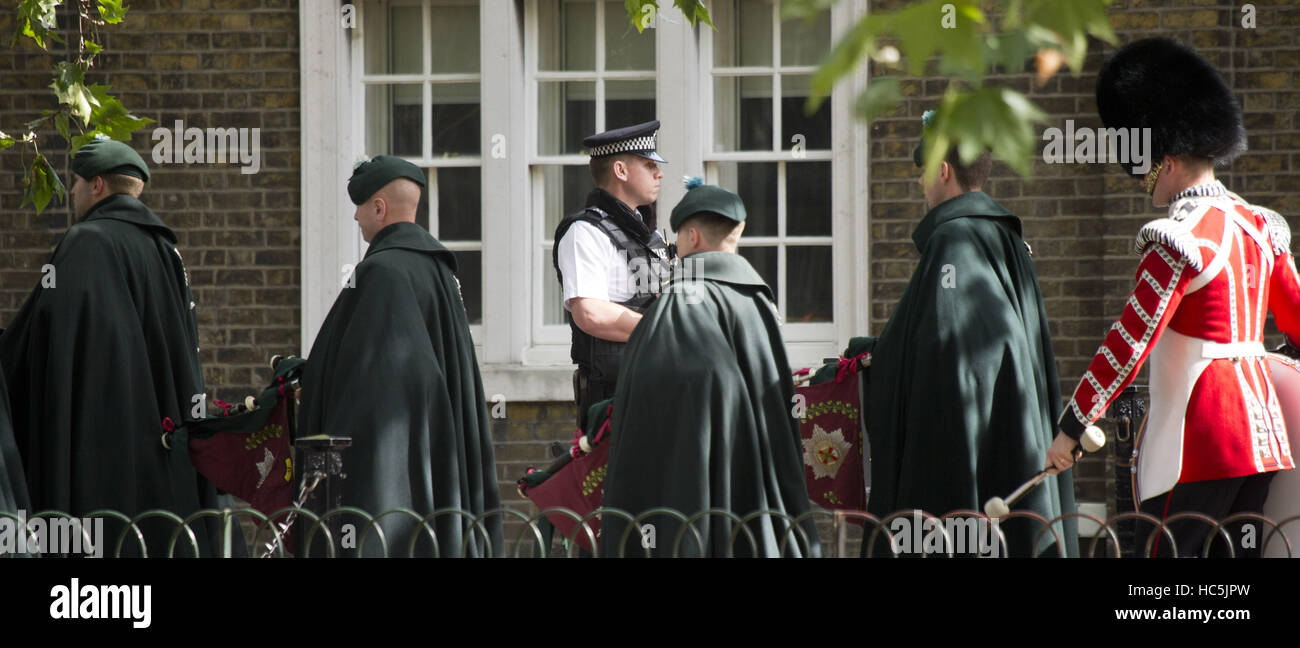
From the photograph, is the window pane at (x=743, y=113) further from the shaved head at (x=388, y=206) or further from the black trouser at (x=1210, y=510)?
the black trouser at (x=1210, y=510)

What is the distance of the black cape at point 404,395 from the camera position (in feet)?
16.9

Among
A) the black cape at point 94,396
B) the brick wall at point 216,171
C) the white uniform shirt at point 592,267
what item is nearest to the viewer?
the white uniform shirt at point 592,267

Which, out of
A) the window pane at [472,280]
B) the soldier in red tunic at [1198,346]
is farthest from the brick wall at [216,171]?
the soldier in red tunic at [1198,346]

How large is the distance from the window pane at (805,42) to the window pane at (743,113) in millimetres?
180

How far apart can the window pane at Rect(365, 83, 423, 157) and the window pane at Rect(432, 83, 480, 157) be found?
10cm

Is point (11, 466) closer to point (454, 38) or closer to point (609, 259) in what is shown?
point (609, 259)

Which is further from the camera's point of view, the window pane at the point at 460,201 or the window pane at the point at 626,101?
the window pane at the point at 460,201

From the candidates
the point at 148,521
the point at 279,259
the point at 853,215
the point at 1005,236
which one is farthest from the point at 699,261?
the point at 279,259

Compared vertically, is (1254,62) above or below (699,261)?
above

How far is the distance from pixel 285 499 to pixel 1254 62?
5.26m

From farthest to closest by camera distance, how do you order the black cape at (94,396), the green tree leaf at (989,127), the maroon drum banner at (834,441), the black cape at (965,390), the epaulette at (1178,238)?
the black cape at (94,396) < the maroon drum banner at (834,441) < the black cape at (965,390) < the epaulette at (1178,238) < the green tree leaf at (989,127)
